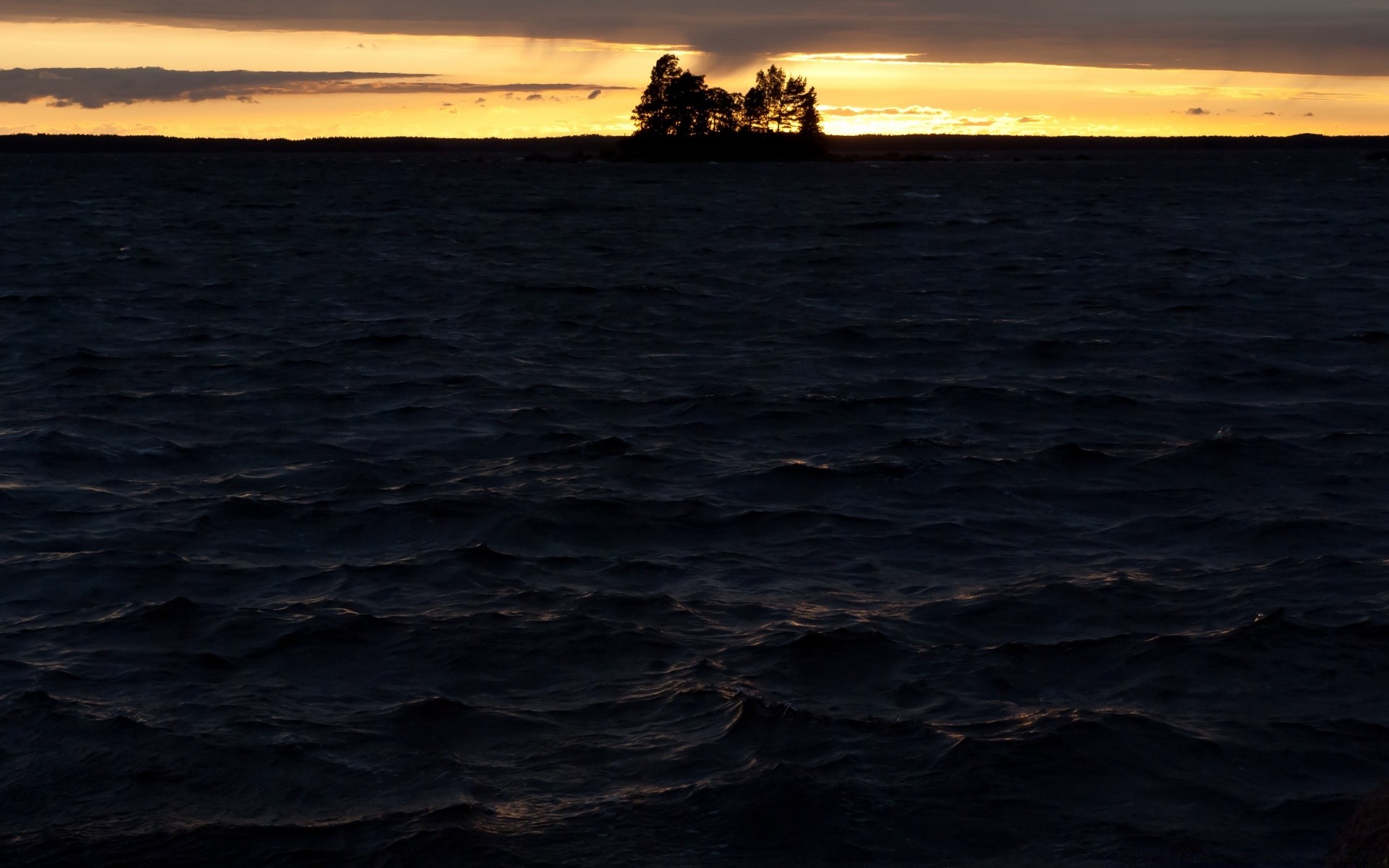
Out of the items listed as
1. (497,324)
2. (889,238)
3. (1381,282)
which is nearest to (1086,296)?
(1381,282)

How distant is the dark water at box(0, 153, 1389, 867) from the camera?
7.54m

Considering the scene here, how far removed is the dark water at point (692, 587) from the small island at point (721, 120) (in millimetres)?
131359

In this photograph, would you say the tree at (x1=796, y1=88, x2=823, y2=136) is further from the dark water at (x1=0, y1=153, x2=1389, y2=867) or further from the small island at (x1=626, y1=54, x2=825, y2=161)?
the dark water at (x1=0, y1=153, x2=1389, y2=867)

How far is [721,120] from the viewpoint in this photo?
519ft

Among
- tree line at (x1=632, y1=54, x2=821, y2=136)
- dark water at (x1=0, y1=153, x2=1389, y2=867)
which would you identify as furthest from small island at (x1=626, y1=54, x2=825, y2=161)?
dark water at (x1=0, y1=153, x2=1389, y2=867)

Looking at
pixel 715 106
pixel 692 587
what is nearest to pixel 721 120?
pixel 715 106

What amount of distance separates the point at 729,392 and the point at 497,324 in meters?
9.14

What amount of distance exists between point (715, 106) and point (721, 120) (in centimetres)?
195

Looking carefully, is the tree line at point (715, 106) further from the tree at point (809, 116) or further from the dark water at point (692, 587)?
the dark water at point (692, 587)

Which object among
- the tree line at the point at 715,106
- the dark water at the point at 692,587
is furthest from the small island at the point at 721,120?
the dark water at the point at 692,587

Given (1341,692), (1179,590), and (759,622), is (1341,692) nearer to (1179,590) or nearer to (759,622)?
(1179,590)

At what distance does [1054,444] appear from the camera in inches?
629

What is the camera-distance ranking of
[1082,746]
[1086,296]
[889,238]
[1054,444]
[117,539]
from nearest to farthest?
[1082,746], [117,539], [1054,444], [1086,296], [889,238]

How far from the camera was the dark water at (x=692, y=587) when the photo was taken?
7535 millimetres
